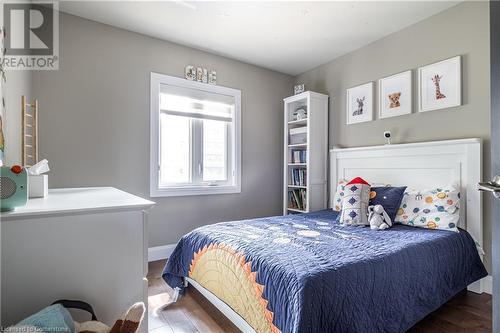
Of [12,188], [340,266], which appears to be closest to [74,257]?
[12,188]

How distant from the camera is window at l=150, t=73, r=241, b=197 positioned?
3.02 meters

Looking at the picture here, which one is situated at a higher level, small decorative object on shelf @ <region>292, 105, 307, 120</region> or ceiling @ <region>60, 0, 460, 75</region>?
ceiling @ <region>60, 0, 460, 75</region>

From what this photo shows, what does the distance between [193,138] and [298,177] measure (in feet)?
5.09

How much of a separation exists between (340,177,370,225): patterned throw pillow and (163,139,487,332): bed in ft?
0.42

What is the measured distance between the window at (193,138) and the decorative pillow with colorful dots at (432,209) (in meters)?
2.04

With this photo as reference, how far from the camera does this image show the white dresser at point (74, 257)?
858 millimetres

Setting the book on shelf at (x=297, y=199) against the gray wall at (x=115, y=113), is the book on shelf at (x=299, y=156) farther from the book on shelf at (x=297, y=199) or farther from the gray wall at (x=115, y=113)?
the gray wall at (x=115, y=113)

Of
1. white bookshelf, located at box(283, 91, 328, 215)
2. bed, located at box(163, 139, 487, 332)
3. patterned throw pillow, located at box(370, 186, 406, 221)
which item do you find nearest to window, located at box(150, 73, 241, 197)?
white bookshelf, located at box(283, 91, 328, 215)

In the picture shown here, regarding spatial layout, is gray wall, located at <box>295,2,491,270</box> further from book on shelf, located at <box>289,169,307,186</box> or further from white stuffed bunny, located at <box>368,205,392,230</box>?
white stuffed bunny, located at <box>368,205,392,230</box>

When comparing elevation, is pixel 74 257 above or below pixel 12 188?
below

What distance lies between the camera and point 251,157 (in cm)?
372

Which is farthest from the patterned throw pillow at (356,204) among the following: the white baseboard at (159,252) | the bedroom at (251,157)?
the white baseboard at (159,252)

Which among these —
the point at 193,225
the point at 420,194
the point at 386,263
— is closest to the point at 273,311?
the point at 386,263

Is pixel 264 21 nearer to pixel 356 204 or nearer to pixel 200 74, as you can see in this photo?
A: pixel 200 74
